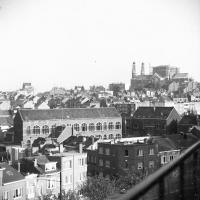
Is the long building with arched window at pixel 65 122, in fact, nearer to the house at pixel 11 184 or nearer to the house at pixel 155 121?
the house at pixel 155 121

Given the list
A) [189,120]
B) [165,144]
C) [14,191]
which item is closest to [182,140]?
[165,144]

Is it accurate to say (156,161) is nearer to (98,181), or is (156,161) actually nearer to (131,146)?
(131,146)

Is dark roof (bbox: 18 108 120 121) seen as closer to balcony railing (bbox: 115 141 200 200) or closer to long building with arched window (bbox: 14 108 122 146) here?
long building with arched window (bbox: 14 108 122 146)

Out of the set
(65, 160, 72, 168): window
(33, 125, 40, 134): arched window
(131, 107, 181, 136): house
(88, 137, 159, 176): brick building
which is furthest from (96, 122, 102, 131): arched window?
(65, 160, 72, 168): window

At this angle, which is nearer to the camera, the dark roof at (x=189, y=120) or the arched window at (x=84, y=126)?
the dark roof at (x=189, y=120)

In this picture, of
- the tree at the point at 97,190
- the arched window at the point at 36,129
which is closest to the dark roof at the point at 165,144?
the tree at the point at 97,190

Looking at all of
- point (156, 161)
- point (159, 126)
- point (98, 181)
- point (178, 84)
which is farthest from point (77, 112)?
point (178, 84)
